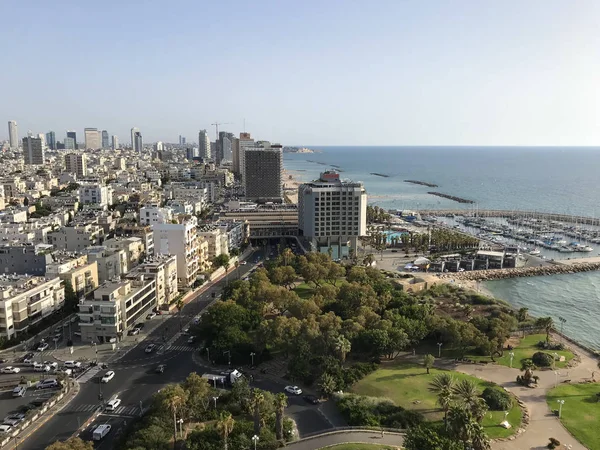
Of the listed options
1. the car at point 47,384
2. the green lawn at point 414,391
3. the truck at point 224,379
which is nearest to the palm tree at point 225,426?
the truck at point 224,379

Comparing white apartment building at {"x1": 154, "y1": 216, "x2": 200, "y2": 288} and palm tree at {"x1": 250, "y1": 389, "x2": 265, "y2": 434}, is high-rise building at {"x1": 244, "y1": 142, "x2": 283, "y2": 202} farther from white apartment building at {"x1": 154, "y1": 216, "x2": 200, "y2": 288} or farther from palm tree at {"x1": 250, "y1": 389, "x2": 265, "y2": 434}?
palm tree at {"x1": 250, "y1": 389, "x2": 265, "y2": 434}

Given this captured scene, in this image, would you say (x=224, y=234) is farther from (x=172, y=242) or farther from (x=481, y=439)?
(x=481, y=439)

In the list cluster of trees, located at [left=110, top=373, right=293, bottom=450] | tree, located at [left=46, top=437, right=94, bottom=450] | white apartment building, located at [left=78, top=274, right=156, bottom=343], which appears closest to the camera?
tree, located at [left=46, top=437, right=94, bottom=450]

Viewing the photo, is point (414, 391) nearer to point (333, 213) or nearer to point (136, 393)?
point (136, 393)

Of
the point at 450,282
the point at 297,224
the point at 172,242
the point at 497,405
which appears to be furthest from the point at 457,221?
the point at 497,405

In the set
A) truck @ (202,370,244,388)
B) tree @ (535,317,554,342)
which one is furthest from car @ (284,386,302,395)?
tree @ (535,317,554,342)

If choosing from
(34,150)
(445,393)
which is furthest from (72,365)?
(34,150)

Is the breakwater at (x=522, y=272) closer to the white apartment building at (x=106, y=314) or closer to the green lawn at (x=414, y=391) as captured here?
the green lawn at (x=414, y=391)
